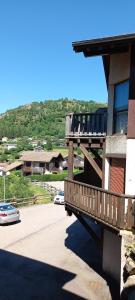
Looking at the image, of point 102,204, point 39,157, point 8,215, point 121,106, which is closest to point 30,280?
point 102,204

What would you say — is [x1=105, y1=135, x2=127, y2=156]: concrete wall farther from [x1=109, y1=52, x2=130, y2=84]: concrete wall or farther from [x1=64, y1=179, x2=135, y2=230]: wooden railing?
Answer: [x1=109, y1=52, x2=130, y2=84]: concrete wall

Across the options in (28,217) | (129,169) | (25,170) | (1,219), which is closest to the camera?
(129,169)

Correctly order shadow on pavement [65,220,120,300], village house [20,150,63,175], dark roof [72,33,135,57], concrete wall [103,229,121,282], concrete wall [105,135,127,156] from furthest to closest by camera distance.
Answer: village house [20,150,63,175]
concrete wall [103,229,121,282]
shadow on pavement [65,220,120,300]
concrete wall [105,135,127,156]
dark roof [72,33,135,57]

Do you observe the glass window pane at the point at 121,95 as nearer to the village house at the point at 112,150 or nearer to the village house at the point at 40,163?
the village house at the point at 112,150

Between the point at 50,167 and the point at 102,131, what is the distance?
226 ft

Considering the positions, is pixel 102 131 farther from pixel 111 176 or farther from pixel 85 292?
pixel 85 292

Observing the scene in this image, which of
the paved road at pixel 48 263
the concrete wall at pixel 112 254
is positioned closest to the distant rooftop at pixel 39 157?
the paved road at pixel 48 263

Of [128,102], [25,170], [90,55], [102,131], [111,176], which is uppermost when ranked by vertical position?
[90,55]

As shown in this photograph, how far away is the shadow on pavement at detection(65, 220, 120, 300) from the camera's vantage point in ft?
48.2

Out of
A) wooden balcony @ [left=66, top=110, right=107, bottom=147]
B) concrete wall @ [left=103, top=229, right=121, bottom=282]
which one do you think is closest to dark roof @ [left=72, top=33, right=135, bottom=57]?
wooden balcony @ [left=66, top=110, right=107, bottom=147]

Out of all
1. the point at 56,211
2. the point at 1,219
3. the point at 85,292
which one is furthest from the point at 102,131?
the point at 56,211

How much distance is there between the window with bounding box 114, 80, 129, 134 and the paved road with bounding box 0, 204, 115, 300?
641cm

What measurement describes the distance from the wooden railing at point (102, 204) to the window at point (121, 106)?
2.66 m

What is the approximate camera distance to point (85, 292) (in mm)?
13969
